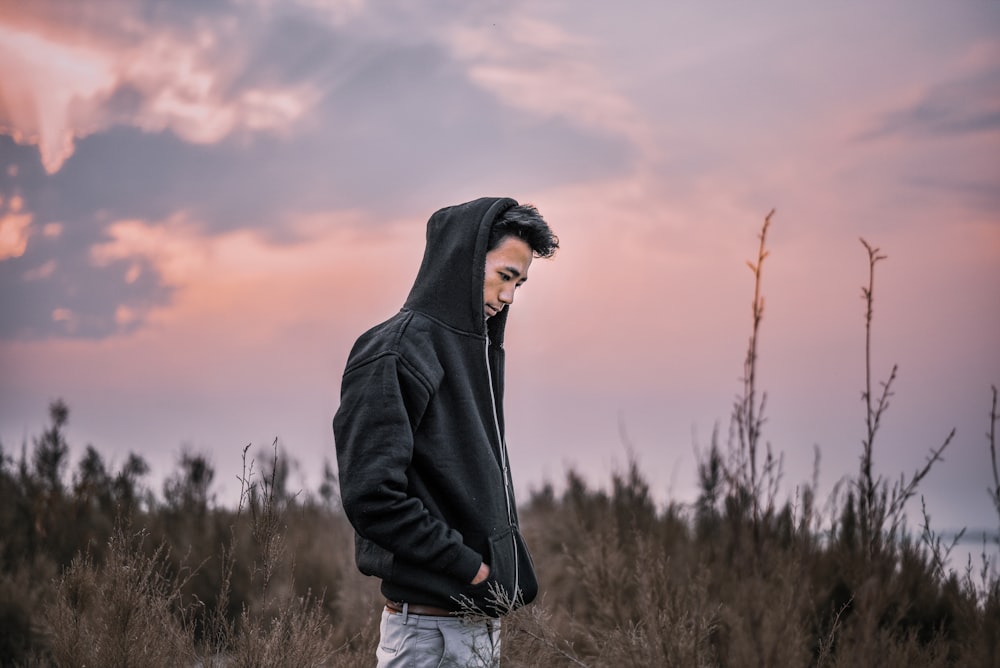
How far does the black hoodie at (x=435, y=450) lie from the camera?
2.44m

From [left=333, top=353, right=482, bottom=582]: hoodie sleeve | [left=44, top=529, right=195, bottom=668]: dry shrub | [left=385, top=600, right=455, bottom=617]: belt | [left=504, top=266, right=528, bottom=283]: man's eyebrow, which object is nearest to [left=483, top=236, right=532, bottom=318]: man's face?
[left=504, top=266, right=528, bottom=283]: man's eyebrow

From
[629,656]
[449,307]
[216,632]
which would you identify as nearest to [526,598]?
[629,656]

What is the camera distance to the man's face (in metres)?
2.82

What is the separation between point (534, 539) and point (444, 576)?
7.39m

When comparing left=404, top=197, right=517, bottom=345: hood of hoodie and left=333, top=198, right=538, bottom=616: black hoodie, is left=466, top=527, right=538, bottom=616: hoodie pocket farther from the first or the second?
left=404, top=197, right=517, bottom=345: hood of hoodie

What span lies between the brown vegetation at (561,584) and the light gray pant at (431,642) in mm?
131

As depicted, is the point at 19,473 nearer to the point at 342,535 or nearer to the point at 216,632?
the point at 342,535

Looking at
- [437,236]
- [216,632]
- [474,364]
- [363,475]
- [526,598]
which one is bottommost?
[216,632]

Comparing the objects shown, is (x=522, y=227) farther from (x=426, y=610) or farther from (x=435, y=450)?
(x=426, y=610)

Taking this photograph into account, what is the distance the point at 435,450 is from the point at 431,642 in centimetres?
51

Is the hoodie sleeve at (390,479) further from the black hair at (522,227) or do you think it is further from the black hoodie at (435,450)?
the black hair at (522,227)

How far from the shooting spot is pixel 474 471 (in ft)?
8.55

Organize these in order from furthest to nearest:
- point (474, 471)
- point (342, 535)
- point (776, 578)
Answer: point (342, 535) → point (776, 578) → point (474, 471)

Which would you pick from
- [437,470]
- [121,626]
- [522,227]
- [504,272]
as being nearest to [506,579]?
[437,470]
